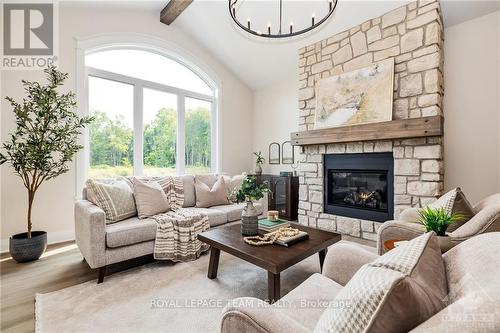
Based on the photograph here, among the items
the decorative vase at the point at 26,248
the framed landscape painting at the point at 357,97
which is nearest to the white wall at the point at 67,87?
the decorative vase at the point at 26,248

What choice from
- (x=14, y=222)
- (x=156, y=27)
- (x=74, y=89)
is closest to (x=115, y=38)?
(x=156, y=27)

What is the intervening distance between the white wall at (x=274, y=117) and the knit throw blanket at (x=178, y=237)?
2503 millimetres

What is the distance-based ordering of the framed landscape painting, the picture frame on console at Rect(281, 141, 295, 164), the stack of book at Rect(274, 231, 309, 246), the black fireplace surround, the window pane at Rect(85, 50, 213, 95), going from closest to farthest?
the stack of book at Rect(274, 231, 309, 246) < the framed landscape painting < the black fireplace surround < the window pane at Rect(85, 50, 213, 95) < the picture frame on console at Rect(281, 141, 295, 164)

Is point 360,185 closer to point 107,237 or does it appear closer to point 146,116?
point 107,237

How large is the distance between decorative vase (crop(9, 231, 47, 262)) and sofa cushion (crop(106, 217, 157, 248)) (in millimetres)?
959

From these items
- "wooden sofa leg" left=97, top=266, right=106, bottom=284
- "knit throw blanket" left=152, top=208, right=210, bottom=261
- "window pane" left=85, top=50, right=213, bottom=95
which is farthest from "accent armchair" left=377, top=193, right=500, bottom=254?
"window pane" left=85, top=50, right=213, bottom=95

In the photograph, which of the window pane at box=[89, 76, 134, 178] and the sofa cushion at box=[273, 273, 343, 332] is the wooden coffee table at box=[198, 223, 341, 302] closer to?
the sofa cushion at box=[273, 273, 343, 332]

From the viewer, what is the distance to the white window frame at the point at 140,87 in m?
3.31

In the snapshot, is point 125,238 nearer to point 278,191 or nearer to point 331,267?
point 331,267

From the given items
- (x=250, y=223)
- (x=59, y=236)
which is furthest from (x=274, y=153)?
(x=59, y=236)

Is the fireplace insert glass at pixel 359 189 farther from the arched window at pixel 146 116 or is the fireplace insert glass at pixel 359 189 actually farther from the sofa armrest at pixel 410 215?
the arched window at pixel 146 116

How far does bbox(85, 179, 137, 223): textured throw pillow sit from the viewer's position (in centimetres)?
245

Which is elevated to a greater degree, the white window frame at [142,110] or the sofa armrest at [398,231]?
the white window frame at [142,110]

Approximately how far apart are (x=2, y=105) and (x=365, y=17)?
462cm
